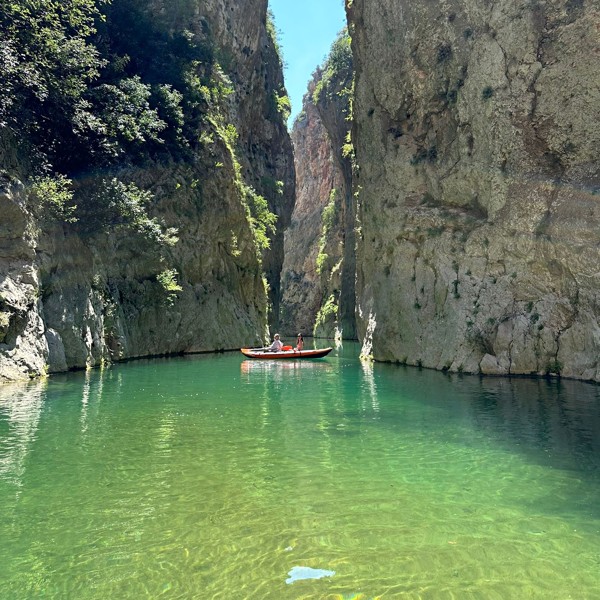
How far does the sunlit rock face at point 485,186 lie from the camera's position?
18.2 metres

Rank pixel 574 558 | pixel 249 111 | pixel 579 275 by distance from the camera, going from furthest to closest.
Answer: pixel 249 111, pixel 579 275, pixel 574 558

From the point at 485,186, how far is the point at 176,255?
18.0m

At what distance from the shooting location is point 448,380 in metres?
18.2

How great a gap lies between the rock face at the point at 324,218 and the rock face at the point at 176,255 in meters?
6.13

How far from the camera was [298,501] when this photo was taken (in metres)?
5.75

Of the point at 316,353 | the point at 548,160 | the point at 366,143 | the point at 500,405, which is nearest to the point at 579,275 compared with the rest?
the point at 548,160

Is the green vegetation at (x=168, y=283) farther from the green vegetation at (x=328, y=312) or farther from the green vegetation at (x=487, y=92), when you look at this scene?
the green vegetation at (x=328, y=312)

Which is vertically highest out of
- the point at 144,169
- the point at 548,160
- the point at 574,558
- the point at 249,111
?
the point at 249,111

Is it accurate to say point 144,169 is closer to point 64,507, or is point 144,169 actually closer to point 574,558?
point 64,507

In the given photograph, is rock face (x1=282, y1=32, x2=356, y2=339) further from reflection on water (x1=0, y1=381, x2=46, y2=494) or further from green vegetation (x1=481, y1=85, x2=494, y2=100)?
reflection on water (x1=0, y1=381, x2=46, y2=494)

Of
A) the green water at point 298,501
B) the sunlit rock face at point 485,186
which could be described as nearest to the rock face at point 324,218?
the sunlit rock face at point 485,186

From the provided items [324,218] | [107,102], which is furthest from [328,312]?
[107,102]

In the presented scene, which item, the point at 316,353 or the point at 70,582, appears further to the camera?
the point at 316,353

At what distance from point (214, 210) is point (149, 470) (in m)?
28.8
